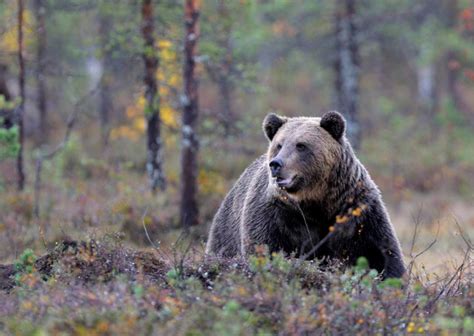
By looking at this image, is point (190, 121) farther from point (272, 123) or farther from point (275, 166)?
point (275, 166)

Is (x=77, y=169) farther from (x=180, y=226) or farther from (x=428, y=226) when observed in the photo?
(x=428, y=226)

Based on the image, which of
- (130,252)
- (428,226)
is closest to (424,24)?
(428,226)

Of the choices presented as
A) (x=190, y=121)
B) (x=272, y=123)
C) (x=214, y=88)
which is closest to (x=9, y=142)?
(x=190, y=121)

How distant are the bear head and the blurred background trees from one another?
5.29 metres

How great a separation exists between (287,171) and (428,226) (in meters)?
9.33

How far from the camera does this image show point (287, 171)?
690 centimetres

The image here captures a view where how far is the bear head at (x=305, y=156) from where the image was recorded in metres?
6.95

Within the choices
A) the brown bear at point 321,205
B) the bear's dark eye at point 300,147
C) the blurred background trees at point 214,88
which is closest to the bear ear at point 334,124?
the brown bear at point 321,205

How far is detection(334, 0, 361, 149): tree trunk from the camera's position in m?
19.2

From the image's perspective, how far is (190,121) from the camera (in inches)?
499

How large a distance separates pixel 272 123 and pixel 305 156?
2.31ft

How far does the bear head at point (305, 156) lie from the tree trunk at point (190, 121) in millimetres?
5119

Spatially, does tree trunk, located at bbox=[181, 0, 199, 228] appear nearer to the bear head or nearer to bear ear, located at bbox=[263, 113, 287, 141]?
bear ear, located at bbox=[263, 113, 287, 141]

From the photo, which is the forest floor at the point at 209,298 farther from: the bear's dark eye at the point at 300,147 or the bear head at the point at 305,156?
the bear's dark eye at the point at 300,147
